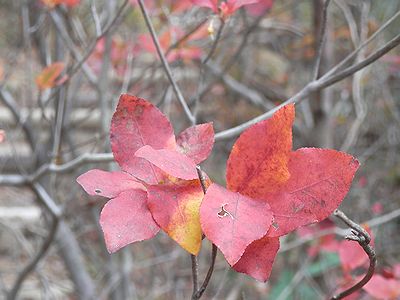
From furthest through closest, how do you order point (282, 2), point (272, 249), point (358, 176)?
1. point (282, 2)
2. point (358, 176)
3. point (272, 249)

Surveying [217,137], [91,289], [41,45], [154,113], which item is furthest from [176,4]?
[154,113]

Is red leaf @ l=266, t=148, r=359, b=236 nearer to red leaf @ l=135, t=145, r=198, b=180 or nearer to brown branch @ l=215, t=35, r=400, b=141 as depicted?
red leaf @ l=135, t=145, r=198, b=180

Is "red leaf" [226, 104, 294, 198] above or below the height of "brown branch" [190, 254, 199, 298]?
above

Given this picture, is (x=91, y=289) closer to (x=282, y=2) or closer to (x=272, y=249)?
(x=272, y=249)

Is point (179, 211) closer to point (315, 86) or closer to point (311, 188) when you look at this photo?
point (311, 188)

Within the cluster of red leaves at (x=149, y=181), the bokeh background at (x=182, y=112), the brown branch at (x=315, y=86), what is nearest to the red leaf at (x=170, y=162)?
the cluster of red leaves at (x=149, y=181)

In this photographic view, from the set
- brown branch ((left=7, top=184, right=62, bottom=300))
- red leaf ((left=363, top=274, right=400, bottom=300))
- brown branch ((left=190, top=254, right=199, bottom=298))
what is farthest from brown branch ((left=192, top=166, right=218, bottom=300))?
brown branch ((left=7, top=184, right=62, bottom=300))

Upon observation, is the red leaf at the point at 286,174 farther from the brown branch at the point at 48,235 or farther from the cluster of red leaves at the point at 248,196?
the brown branch at the point at 48,235
